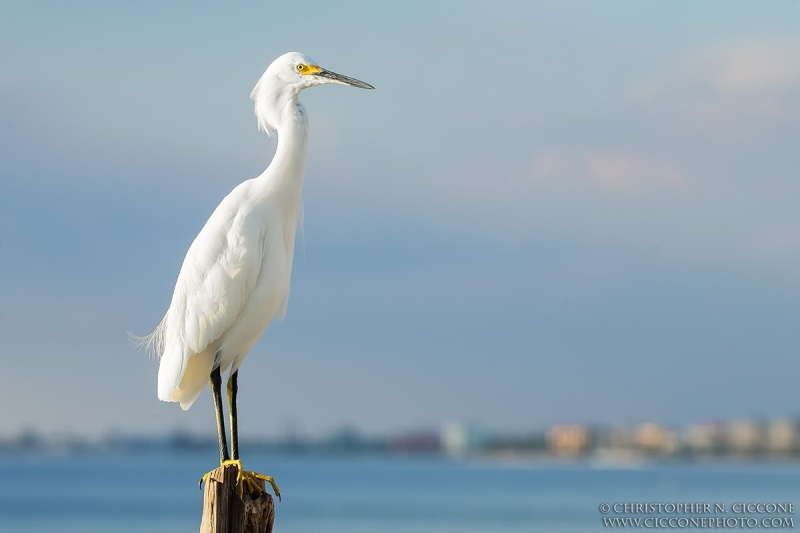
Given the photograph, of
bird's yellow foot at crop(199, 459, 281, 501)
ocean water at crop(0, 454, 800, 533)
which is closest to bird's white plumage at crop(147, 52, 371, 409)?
bird's yellow foot at crop(199, 459, 281, 501)

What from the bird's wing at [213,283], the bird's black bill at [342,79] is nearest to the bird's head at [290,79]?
the bird's black bill at [342,79]

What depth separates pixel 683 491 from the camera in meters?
62.2

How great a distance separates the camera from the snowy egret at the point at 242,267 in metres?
5.92

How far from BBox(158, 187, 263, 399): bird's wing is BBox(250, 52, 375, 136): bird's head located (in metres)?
0.63

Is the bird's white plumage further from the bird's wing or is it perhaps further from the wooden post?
the wooden post

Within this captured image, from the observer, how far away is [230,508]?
529cm

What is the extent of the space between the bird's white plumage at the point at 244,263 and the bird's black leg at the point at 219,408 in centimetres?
7

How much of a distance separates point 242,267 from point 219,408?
0.87 metres

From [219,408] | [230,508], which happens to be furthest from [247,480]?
[219,408]

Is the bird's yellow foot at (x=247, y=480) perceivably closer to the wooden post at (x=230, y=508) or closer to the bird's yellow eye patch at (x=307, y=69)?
the wooden post at (x=230, y=508)

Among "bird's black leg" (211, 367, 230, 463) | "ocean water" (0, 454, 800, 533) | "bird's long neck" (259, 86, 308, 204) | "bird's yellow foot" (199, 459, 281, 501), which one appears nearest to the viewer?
"bird's yellow foot" (199, 459, 281, 501)

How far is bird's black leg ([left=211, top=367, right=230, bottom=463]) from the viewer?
19.0ft

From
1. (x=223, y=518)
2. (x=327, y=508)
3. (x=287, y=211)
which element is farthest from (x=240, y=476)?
(x=327, y=508)

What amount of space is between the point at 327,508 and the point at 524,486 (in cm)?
2494
